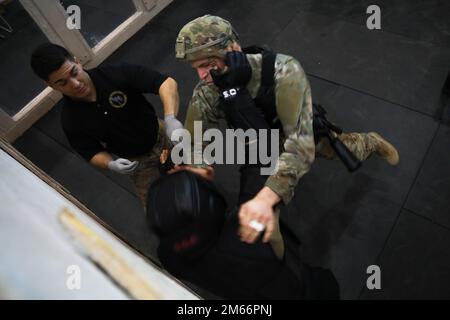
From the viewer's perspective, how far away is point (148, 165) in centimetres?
277

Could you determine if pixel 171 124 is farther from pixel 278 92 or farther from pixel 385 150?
pixel 385 150

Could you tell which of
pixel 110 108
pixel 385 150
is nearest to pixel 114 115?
pixel 110 108

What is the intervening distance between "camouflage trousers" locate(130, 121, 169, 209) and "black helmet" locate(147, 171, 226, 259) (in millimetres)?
1302

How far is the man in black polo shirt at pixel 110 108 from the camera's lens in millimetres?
2201

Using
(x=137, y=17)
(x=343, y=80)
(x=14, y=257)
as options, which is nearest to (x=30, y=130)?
(x=137, y=17)

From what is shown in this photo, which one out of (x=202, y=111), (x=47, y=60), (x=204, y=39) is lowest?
(x=202, y=111)

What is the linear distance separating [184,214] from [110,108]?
1377 mm

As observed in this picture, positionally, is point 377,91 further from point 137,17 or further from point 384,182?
point 137,17

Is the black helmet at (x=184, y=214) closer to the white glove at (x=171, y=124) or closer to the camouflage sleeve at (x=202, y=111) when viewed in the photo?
the camouflage sleeve at (x=202, y=111)

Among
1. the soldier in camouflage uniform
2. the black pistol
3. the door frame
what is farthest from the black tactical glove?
the door frame

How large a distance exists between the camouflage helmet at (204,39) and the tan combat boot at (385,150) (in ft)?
5.37

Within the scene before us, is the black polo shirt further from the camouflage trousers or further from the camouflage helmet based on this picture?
the camouflage helmet

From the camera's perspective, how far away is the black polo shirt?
2.35 meters

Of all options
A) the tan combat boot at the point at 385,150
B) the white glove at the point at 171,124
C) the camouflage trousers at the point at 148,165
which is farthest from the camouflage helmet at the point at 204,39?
the tan combat boot at the point at 385,150
